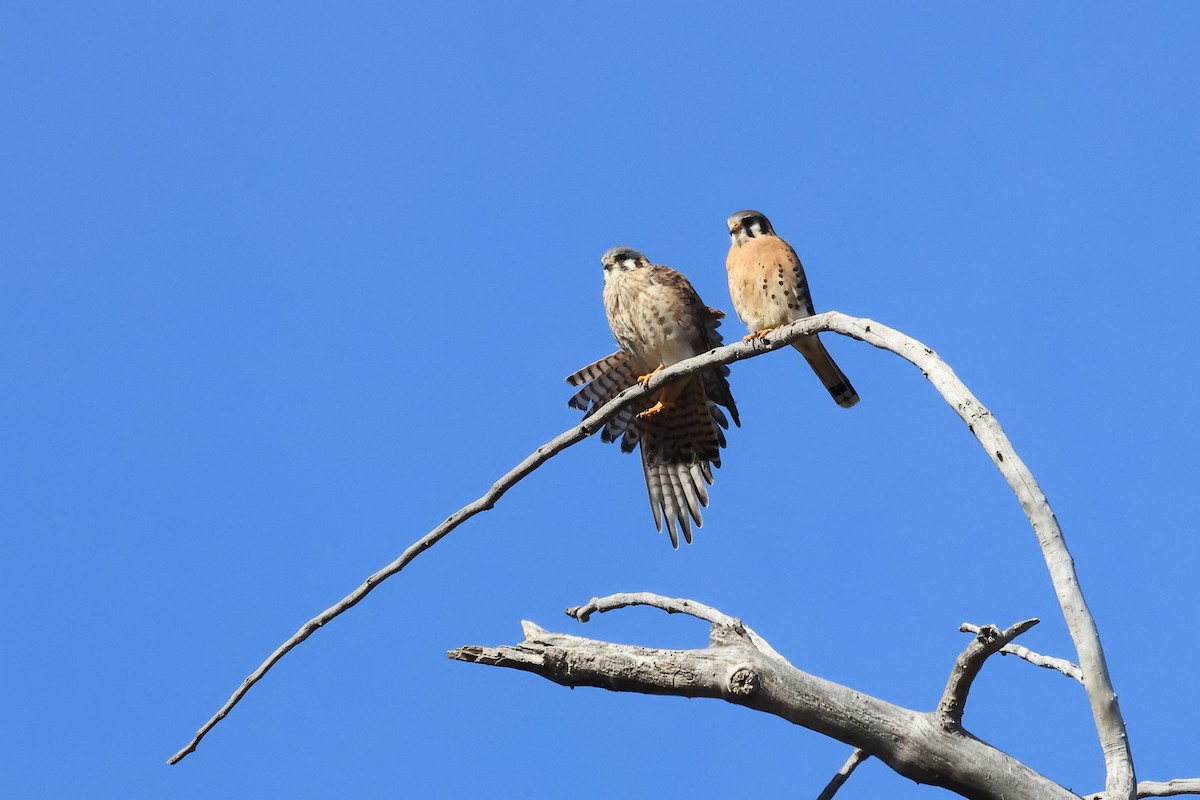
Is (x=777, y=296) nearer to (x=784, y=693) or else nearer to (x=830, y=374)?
(x=830, y=374)

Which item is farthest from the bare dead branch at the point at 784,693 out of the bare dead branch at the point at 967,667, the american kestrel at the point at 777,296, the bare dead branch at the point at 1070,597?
the american kestrel at the point at 777,296

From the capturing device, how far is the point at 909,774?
11.6 feet

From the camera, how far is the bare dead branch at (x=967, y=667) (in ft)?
10.4

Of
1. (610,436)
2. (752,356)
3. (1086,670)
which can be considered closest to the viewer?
(1086,670)

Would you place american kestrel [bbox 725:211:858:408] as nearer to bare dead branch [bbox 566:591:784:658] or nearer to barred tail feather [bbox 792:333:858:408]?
barred tail feather [bbox 792:333:858:408]

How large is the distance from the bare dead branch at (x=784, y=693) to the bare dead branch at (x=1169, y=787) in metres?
0.69

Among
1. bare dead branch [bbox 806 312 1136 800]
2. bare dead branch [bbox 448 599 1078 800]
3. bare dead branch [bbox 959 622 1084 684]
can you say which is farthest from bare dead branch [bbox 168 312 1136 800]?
bare dead branch [bbox 959 622 1084 684]

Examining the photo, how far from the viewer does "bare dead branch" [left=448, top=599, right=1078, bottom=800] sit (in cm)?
343

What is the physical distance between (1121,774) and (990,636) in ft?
1.38

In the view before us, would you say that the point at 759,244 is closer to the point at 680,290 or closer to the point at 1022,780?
the point at 680,290

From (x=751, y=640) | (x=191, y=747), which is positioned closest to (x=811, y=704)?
(x=751, y=640)

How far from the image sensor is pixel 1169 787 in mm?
3904

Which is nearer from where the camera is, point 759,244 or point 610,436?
point 759,244

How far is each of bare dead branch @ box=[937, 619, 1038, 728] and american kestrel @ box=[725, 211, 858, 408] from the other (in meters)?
2.31
